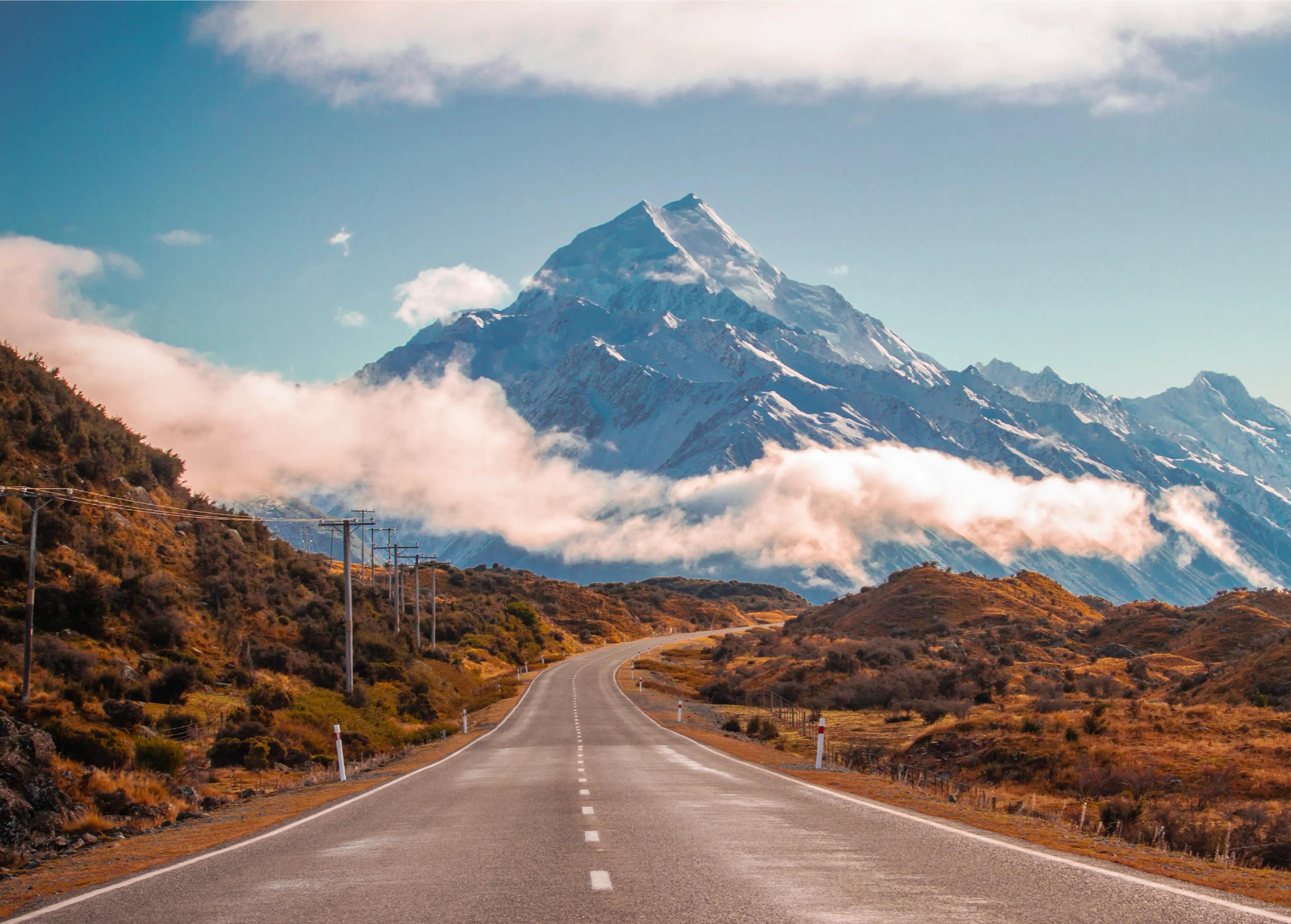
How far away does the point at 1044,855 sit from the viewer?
440 inches

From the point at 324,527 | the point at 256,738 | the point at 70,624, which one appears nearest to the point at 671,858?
the point at 256,738

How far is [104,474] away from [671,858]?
156 feet

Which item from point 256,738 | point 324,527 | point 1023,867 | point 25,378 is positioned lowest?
point 256,738

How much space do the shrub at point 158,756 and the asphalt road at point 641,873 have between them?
11.2 m

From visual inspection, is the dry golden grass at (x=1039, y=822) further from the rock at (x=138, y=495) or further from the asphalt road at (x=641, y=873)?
the rock at (x=138, y=495)

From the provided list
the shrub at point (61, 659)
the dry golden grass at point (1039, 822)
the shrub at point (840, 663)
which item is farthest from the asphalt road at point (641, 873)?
the shrub at point (840, 663)

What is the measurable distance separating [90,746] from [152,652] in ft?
51.0

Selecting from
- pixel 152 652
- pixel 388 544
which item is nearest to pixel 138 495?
pixel 152 652

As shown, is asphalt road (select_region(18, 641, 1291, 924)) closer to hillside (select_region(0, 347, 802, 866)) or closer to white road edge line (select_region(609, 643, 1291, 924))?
white road edge line (select_region(609, 643, 1291, 924))

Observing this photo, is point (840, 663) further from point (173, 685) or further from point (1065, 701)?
point (173, 685)

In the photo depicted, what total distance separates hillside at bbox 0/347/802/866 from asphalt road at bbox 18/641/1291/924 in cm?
500

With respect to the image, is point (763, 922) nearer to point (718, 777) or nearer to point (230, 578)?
point (718, 777)

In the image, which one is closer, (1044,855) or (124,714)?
(1044,855)

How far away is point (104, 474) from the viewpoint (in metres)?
49.8
